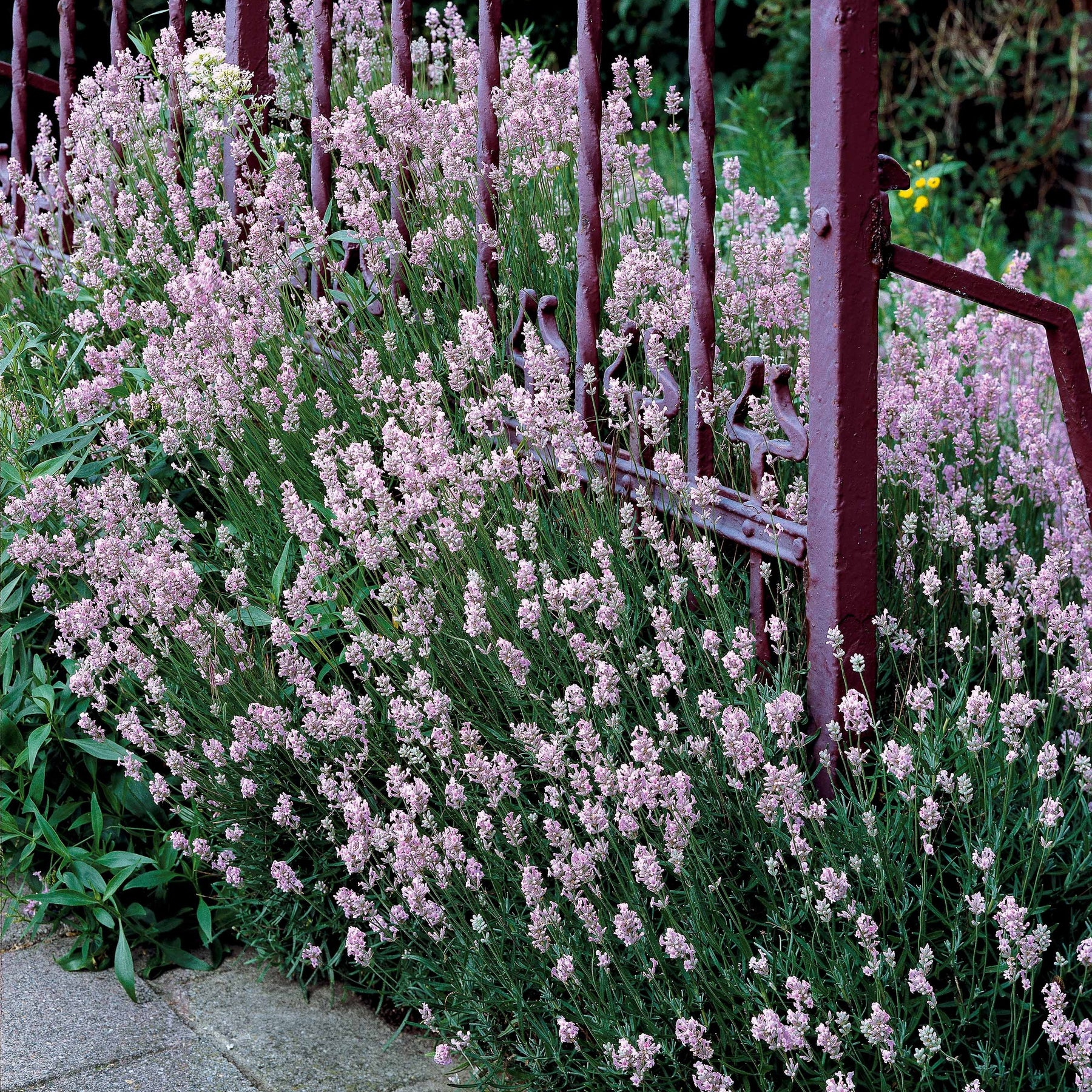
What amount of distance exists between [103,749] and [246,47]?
2.16 m

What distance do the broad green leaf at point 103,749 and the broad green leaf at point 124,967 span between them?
34 centimetres

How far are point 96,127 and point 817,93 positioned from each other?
8.24ft

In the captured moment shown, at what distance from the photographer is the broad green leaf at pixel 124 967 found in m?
2.45

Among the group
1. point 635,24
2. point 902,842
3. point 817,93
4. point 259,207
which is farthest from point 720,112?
point 902,842

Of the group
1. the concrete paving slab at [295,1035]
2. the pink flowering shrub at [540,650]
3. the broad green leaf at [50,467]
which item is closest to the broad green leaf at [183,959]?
the concrete paving slab at [295,1035]

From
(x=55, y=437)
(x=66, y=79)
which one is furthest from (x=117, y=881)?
(x=66, y=79)

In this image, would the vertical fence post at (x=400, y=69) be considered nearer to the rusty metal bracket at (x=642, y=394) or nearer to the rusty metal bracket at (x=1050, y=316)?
the rusty metal bracket at (x=642, y=394)

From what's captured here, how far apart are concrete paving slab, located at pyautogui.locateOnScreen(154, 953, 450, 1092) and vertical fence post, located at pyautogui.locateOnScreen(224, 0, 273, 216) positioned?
2163mm

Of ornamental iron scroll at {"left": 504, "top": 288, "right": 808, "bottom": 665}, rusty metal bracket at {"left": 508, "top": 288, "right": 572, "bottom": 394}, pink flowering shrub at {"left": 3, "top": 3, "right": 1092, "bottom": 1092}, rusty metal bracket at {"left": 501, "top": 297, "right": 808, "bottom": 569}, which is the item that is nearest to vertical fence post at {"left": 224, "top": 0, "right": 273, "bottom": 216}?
pink flowering shrub at {"left": 3, "top": 3, "right": 1092, "bottom": 1092}

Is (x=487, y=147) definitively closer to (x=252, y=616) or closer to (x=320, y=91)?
(x=320, y=91)

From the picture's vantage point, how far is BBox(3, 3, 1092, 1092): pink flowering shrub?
6.15ft

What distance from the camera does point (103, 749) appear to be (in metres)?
2.63

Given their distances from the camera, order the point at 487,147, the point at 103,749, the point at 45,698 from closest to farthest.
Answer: the point at 103,749 < the point at 45,698 < the point at 487,147

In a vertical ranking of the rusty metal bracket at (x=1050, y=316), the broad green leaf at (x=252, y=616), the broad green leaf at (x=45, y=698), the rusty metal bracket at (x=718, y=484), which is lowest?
the broad green leaf at (x=45, y=698)
